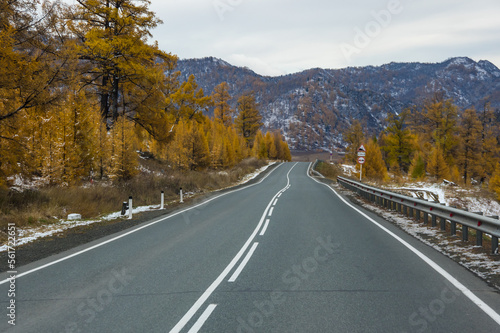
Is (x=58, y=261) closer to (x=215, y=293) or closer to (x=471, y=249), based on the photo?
(x=215, y=293)

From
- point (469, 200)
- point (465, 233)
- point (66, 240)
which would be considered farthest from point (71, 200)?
point (469, 200)

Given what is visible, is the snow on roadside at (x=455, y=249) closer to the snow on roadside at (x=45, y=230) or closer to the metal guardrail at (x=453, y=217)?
the metal guardrail at (x=453, y=217)

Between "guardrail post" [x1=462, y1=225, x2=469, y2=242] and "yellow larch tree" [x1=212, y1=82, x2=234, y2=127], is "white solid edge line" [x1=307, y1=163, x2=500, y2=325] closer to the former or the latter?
"guardrail post" [x1=462, y1=225, x2=469, y2=242]

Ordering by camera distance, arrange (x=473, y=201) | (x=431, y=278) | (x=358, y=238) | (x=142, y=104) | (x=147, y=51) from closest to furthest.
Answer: (x=431, y=278), (x=358, y=238), (x=147, y=51), (x=142, y=104), (x=473, y=201)

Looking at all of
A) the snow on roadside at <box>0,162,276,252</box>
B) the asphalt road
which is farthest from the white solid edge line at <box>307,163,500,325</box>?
the snow on roadside at <box>0,162,276,252</box>

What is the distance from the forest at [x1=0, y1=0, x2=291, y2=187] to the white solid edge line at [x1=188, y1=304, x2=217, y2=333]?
846 cm

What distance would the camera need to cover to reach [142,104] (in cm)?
2219

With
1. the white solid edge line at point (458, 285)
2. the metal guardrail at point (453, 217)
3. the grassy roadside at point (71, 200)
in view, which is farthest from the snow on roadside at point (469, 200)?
the white solid edge line at point (458, 285)

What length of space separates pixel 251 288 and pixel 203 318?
118 cm

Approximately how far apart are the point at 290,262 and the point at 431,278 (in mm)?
2403

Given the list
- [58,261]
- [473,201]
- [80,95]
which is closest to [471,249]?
[58,261]

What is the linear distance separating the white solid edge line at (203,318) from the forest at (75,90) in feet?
27.8

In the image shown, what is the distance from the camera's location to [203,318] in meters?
3.94

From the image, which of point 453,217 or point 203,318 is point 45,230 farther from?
point 453,217
